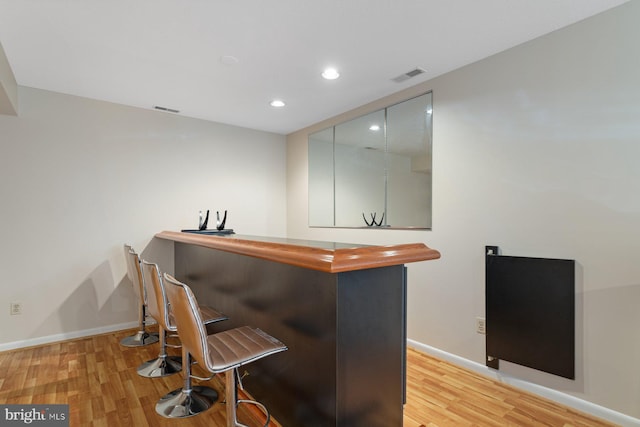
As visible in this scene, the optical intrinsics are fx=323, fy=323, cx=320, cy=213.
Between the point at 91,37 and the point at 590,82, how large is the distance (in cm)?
350

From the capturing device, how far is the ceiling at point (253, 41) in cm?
204

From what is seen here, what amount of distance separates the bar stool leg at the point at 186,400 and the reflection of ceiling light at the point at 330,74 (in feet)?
8.19

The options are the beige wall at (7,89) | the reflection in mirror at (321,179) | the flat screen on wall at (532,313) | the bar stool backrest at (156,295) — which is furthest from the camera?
the reflection in mirror at (321,179)

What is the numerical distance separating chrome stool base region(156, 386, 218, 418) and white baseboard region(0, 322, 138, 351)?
1887 mm

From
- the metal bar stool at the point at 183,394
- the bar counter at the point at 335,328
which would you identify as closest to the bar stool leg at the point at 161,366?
the metal bar stool at the point at 183,394

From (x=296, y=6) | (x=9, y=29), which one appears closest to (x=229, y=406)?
(x=296, y=6)

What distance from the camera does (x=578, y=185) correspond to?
221cm

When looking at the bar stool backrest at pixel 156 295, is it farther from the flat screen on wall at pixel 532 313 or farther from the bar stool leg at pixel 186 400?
the flat screen on wall at pixel 532 313

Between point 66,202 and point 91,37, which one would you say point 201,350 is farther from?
point 66,202

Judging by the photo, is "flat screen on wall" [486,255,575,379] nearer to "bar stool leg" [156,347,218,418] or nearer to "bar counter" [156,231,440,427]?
"bar counter" [156,231,440,427]

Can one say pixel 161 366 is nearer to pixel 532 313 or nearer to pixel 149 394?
pixel 149 394

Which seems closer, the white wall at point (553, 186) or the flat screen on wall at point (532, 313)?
the white wall at point (553, 186)

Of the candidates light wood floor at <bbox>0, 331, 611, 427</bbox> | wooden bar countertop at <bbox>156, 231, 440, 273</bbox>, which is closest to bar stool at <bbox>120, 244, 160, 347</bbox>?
light wood floor at <bbox>0, 331, 611, 427</bbox>

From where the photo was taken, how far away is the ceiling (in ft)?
6.69
